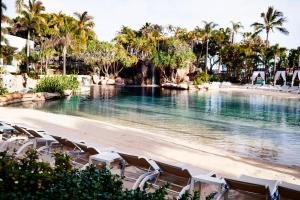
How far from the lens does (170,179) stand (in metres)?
6.49

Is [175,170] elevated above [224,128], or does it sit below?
above

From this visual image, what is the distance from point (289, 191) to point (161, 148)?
618 centimetres

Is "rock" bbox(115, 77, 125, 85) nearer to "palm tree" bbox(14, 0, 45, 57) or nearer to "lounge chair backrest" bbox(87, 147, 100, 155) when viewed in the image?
"palm tree" bbox(14, 0, 45, 57)

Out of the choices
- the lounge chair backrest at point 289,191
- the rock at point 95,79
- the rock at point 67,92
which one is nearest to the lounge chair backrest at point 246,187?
the lounge chair backrest at point 289,191

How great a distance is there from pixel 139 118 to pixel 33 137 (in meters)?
10.7

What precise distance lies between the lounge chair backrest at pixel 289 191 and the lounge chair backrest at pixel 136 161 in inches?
94.8

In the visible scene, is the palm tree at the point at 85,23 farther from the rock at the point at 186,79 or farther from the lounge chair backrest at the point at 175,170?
the lounge chair backrest at the point at 175,170

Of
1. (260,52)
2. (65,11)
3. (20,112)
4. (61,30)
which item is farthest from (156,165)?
(260,52)

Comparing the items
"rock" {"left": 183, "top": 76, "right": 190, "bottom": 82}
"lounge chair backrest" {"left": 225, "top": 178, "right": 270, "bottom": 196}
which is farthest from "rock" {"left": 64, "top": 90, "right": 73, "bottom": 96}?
"rock" {"left": 183, "top": 76, "right": 190, "bottom": 82}

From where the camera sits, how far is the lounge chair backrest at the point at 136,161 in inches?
266

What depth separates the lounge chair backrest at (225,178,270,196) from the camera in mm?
5629

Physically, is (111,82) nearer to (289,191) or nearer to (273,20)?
(273,20)

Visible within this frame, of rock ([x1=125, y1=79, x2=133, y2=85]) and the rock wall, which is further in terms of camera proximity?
rock ([x1=125, y1=79, x2=133, y2=85])

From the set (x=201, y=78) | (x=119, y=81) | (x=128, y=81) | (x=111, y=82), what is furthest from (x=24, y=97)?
(x=128, y=81)
